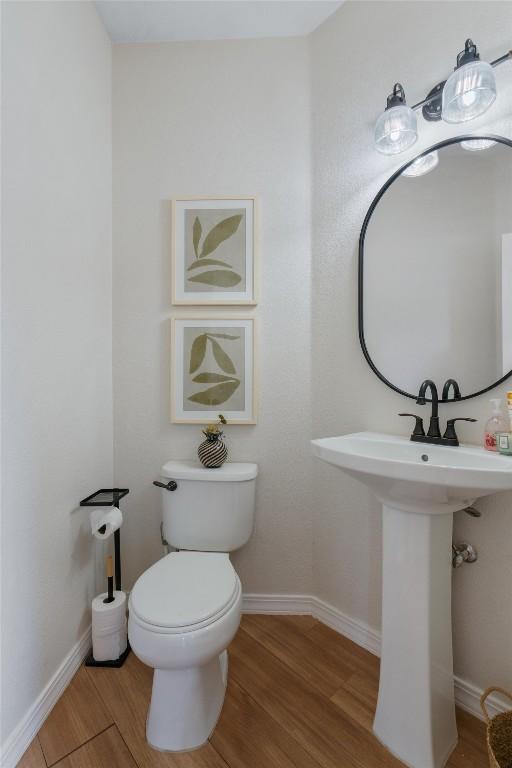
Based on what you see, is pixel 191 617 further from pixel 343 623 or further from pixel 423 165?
pixel 423 165

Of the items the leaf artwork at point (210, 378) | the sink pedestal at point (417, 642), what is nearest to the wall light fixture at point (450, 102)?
the leaf artwork at point (210, 378)

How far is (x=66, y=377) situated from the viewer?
4.52ft

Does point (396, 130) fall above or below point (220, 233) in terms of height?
above

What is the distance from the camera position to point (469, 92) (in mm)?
1078

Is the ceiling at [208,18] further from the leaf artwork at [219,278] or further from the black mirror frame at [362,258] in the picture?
the leaf artwork at [219,278]

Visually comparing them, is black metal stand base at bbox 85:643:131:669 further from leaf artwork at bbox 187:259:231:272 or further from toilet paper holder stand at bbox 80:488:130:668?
leaf artwork at bbox 187:259:231:272

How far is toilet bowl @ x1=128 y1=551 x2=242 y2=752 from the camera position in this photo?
3.31 feet

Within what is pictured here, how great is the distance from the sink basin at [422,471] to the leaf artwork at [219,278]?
2.83 ft

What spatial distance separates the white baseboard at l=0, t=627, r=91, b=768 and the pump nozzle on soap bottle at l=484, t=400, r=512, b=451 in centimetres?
163

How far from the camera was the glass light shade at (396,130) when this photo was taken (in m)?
1.25

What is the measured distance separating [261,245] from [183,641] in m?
1.53

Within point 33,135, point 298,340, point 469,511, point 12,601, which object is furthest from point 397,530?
point 33,135

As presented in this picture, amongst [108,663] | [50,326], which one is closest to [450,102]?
[50,326]

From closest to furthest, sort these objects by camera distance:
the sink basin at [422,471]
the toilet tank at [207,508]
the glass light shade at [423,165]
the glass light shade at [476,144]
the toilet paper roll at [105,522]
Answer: the sink basin at [422,471] < the glass light shade at [476,144] < the glass light shade at [423,165] < the toilet paper roll at [105,522] < the toilet tank at [207,508]
